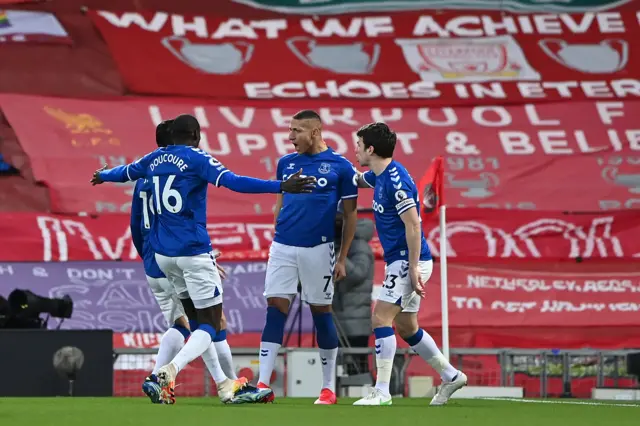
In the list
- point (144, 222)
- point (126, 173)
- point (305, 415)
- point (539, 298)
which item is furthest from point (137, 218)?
point (539, 298)

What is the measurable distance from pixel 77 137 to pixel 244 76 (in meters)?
2.62

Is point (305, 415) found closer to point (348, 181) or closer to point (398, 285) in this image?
point (398, 285)

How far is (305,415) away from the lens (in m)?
6.79

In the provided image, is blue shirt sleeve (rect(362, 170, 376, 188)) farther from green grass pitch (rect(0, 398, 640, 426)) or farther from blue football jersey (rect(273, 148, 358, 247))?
green grass pitch (rect(0, 398, 640, 426))

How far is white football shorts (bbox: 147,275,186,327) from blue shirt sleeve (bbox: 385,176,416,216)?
5.01ft

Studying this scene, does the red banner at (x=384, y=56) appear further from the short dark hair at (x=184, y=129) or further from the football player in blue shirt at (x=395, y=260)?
the short dark hair at (x=184, y=129)

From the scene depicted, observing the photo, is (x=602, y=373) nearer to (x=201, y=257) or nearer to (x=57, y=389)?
(x=57, y=389)

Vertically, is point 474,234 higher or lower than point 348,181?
higher

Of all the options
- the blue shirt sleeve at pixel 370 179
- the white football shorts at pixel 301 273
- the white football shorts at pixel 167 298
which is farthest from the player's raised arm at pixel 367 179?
the white football shorts at pixel 167 298

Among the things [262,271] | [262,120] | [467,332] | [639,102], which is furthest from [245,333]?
[639,102]

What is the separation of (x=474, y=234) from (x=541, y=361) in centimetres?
375

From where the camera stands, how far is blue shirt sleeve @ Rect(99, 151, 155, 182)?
26.1 ft

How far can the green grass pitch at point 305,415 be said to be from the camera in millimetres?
6066

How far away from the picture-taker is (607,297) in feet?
52.5
